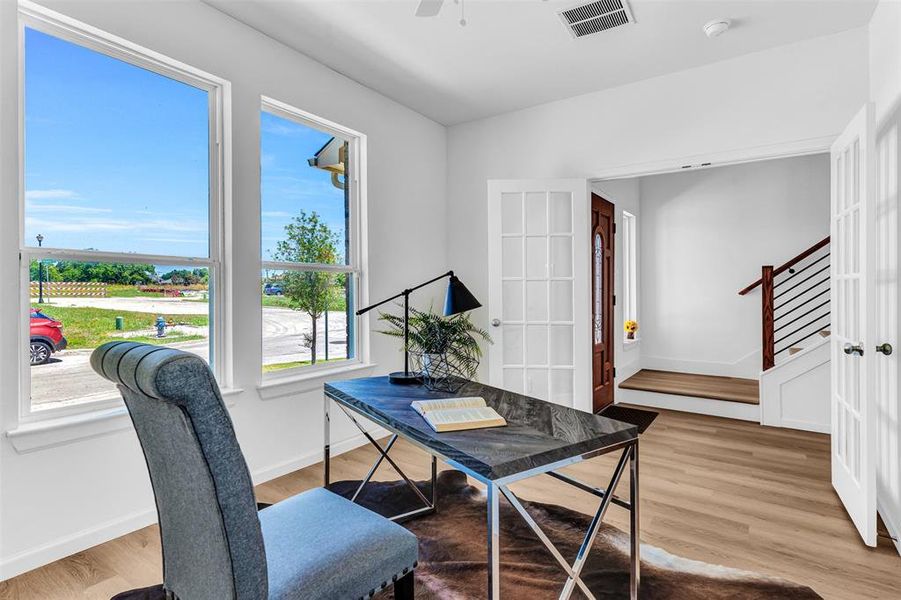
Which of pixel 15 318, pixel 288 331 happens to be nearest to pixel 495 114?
pixel 288 331

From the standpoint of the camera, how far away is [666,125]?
11.8 ft

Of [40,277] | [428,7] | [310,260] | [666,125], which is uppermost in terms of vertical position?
[666,125]

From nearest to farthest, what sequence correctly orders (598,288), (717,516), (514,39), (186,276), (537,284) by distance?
(717,516), (186,276), (514,39), (537,284), (598,288)

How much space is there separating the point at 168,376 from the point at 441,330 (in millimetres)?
A: 1380

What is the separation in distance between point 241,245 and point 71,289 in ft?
2.83

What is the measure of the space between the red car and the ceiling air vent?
121 inches

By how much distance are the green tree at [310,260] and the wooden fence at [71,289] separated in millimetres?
1026

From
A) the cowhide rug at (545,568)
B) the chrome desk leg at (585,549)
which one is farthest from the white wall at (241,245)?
the chrome desk leg at (585,549)

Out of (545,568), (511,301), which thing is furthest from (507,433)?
(511,301)

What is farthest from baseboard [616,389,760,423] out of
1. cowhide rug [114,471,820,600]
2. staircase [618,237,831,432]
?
cowhide rug [114,471,820,600]

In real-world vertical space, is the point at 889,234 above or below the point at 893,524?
above

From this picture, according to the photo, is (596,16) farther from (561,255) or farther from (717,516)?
(717,516)

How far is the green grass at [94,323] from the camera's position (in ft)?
7.42

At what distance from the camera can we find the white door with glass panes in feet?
12.8
